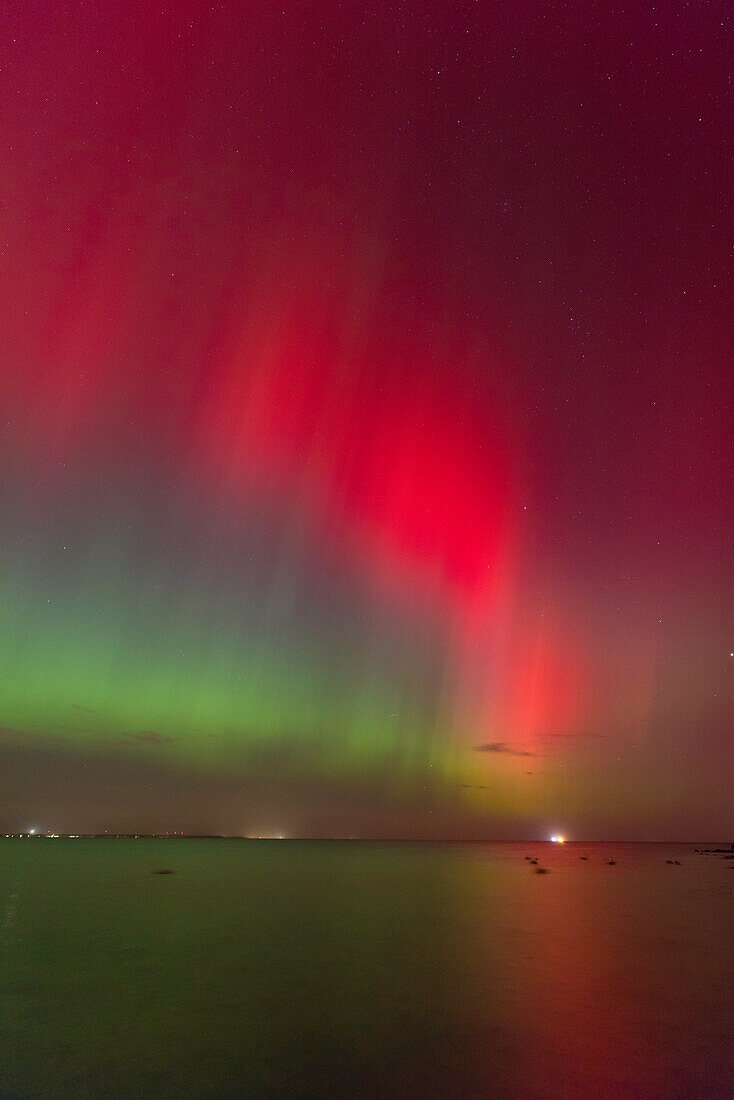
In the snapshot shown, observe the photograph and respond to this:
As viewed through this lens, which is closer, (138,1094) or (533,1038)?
(138,1094)

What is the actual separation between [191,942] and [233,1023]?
51.1 ft

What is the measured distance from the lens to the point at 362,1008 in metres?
22.9

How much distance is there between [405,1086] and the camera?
16234 mm

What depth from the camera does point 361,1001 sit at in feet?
78.1

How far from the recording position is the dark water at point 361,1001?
16859 millimetres

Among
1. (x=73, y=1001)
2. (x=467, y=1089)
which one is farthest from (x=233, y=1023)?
(x=467, y=1089)

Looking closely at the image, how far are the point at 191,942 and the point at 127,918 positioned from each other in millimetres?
10784

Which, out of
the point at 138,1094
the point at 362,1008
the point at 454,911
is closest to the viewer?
the point at 138,1094

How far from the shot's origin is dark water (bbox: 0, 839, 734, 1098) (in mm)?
16859

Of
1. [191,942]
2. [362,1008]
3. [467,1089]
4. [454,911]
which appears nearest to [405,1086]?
[467,1089]

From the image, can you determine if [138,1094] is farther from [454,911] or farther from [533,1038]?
[454,911]

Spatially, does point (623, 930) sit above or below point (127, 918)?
above

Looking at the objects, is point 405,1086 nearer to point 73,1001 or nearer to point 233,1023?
point 233,1023

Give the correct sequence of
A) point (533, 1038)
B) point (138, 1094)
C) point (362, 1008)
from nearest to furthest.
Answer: point (138, 1094)
point (533, 1038)
point (362, 1008)
